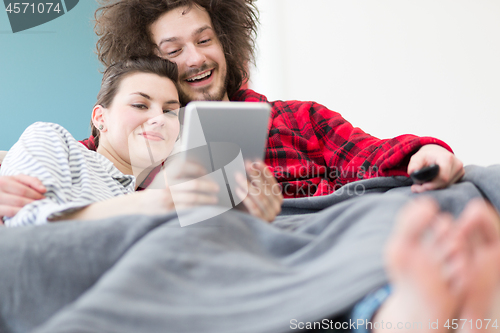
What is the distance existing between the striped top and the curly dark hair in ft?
2.03

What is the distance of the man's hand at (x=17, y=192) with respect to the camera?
2.42 ft

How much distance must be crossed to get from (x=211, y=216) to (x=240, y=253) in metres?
0.07

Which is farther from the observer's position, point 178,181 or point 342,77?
point 342,77

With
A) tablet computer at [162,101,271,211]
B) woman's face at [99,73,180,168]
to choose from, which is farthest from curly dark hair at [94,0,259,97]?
tablet computer at [162,101,271,211]

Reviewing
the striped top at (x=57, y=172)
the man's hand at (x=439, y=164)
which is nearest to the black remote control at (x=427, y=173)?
the man's hand at (x=439, y=164)

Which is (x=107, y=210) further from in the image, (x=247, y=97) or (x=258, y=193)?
(x=247, y=97)

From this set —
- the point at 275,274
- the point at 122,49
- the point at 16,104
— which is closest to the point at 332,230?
the point at 275,274

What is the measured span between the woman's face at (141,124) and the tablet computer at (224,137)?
0.52 m

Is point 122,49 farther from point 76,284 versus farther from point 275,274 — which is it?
point 275,274

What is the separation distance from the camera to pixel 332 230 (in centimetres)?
48

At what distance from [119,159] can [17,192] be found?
0.47 meters

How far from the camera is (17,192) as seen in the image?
0.74 metres

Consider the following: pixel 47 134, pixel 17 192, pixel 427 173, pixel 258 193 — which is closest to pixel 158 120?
pixel 47 134

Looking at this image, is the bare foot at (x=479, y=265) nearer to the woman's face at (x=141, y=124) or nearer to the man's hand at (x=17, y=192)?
the man's hand at (x=17, y=192)
